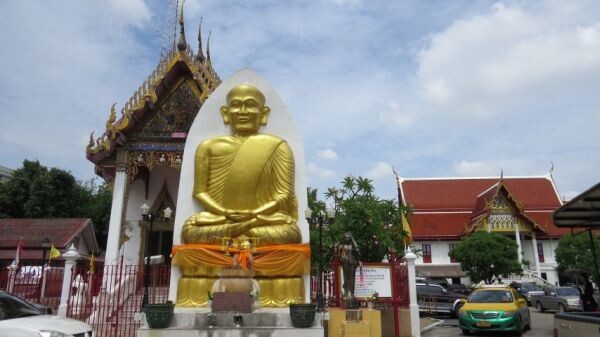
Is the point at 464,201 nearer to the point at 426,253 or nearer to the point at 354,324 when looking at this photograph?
the point at 426,253

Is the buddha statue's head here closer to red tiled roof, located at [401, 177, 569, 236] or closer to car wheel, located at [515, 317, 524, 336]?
car wheel, located at [515, 317, 524, 336]

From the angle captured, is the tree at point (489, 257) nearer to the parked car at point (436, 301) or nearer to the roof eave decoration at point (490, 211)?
the roof eave decoration at point (490, 211)

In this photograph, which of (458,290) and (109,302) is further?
(458,290)

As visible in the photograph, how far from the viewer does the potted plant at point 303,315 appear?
7.24 meters

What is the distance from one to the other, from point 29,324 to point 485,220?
2711 centimetres

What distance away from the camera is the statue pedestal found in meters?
8.14

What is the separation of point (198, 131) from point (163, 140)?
4266 millimetres

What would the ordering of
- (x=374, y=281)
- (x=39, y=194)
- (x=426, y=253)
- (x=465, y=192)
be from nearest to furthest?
1. (x=374, y=281)
2. (x=39, y=194)
3. (x=426, y=253)
4. (x=465, y=192)

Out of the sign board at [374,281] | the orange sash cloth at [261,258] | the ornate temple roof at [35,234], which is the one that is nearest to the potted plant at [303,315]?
the orange sash cloth at [261,258]

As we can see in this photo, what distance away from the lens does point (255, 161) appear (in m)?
9.54

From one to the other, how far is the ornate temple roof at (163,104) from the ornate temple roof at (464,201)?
19.6 meters

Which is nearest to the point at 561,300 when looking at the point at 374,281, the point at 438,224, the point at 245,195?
the point at 374,281

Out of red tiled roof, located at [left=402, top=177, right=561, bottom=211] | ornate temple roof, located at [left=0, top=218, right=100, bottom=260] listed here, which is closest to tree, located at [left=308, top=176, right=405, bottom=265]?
ornate temple roof, located at [left=0, top=218, right=100, bottom=260]

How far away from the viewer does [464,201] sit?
32.2m
